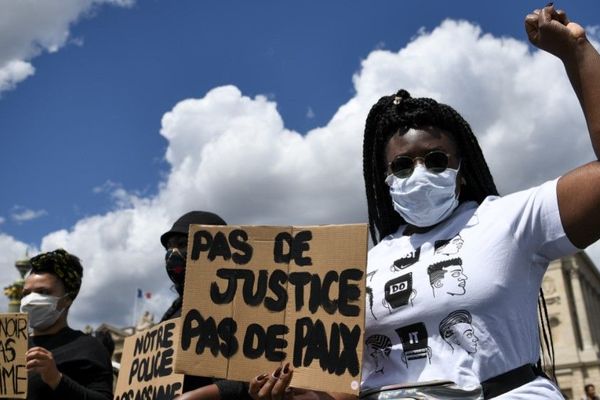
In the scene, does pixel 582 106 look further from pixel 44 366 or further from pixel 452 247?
pixel 44 366

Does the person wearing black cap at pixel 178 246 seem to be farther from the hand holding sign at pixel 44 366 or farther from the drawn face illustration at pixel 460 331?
the drawn face illustration at pixel 460 331

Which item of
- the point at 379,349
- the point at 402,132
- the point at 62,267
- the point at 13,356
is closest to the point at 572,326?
the point at 62,267

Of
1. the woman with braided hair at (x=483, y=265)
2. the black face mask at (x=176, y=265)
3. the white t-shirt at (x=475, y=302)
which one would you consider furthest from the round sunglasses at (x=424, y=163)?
the black face mask at (x=176, y=265)

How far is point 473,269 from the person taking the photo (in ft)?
7.86

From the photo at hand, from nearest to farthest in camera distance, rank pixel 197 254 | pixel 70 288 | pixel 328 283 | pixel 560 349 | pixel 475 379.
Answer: pixel 475 379 < pixel 328 283 < pixel 197 254 < pixel 70 288 < pixel 560 349

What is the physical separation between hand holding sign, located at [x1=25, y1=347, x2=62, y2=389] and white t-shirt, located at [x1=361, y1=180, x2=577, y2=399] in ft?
7.20

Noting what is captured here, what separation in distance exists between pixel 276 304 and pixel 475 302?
2.49ft

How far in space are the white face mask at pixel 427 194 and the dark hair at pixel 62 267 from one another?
278 centimetres

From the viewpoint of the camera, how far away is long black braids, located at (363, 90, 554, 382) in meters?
2.88

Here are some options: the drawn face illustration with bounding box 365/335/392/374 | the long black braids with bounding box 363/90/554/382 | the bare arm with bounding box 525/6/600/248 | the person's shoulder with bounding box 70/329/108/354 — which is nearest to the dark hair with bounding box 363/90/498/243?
the long black braids with bounding box 363/90/554/382

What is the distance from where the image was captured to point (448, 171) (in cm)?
276

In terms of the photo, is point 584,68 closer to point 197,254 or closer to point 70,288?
point 197,254

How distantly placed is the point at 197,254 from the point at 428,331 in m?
1.00

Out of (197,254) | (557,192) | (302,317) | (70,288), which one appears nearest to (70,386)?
(70,288)
